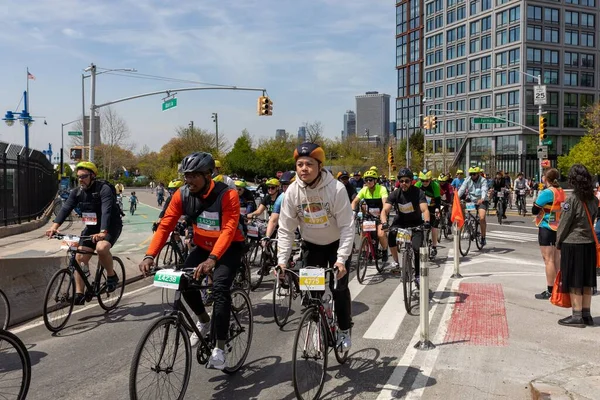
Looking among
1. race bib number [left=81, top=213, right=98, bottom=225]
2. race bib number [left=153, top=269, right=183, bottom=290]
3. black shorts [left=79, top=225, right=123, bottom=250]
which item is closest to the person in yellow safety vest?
race bib number [left=153, top=269, right=183, bottom=290]

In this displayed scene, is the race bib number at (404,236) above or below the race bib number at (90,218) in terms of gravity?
below

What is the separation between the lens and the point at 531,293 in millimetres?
8594

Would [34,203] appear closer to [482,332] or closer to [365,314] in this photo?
[365,314]

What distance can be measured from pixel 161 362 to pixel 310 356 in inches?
47.1

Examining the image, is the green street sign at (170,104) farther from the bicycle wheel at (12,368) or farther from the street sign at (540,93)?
the bicycle wheel at (12,368)

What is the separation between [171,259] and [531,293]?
6.89 metres

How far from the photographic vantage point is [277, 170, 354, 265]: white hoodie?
484cm

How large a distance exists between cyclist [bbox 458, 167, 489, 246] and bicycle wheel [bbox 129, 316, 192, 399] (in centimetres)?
1016

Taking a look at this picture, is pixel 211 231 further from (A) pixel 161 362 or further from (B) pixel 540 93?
(B) pixel 540 93

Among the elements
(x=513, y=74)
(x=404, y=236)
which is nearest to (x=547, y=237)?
(x=404, y=236)

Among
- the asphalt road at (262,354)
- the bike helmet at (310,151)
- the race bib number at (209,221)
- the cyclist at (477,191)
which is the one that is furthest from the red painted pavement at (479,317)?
the cyclist at (477,191)

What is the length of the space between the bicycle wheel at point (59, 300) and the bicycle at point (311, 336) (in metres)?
3.82

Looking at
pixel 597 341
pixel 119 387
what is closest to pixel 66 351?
pixel 119 387

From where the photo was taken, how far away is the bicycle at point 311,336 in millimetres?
4297
